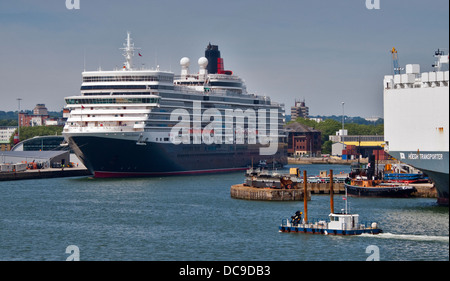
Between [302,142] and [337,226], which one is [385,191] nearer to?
[337,226]

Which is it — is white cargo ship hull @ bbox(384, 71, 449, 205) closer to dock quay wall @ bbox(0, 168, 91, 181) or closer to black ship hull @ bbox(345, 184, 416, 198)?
black ship hull @ bbox(345, 184, 416, 198)

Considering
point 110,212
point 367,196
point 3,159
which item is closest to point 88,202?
point 110,212

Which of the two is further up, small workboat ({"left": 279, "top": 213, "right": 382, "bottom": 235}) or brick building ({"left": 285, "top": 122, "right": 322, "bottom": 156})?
brick building ({"left": 285, "top": 122, "right": 322, "bottom": 156})

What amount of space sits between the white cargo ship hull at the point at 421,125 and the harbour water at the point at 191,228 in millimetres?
3401

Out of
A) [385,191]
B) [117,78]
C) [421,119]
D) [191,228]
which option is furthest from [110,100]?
[421,119]

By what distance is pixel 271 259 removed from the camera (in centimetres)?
4147

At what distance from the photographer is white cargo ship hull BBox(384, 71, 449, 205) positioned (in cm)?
5300

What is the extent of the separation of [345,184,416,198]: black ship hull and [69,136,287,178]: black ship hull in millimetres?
31177

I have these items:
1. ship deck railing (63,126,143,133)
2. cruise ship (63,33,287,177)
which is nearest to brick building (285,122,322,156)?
cruise ship (63,33,287,177)

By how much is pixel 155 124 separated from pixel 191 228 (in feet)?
150

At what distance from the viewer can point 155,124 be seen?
318 feet

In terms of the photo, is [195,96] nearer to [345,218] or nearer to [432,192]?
[432,192]

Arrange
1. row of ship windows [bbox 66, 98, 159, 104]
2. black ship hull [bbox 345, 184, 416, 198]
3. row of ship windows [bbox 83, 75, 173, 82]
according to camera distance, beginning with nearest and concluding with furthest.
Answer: black ship hull [bbox 345, 184, 416, 198], row of ship windows [bbox 66, 98, 159, 104], row of ship windows [bbox 83, 75, 173, 82]
